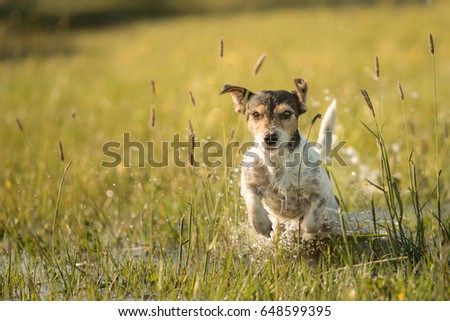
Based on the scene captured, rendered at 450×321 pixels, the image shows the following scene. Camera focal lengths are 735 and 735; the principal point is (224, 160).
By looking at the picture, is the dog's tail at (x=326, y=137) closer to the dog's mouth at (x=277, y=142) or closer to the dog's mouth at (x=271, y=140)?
the dog's mouth at (x=277, y=142)

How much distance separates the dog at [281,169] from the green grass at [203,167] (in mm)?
172

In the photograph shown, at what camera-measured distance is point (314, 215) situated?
15.4 ft

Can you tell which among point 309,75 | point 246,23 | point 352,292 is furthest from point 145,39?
point 352,292

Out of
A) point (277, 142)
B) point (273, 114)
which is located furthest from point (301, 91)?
point (277, 142)

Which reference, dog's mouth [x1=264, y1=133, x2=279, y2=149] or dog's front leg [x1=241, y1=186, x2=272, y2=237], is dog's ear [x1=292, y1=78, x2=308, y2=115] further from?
dog's front leg [x1=241, y1=186, x2=272, y2=237]

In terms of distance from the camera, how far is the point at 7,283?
14.7 feet

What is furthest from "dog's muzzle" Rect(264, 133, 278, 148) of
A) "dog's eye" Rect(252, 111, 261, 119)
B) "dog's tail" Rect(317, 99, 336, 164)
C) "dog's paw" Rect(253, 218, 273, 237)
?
"dog's tail" Rect(317, 99, 336, 164)

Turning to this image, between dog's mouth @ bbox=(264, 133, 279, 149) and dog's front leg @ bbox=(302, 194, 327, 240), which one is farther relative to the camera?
dog's front leg @ bbox=(302, 194, 327, 240)

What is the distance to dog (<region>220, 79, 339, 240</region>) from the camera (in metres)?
4.59

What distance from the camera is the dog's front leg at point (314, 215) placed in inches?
185

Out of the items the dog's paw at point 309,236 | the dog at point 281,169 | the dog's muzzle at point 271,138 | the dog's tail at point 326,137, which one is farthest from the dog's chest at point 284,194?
the dog's tail at point 326,137

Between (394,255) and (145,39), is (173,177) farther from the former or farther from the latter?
(145,39)

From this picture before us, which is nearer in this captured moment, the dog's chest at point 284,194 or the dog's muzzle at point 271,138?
the dog's muzzle at point 271,138
